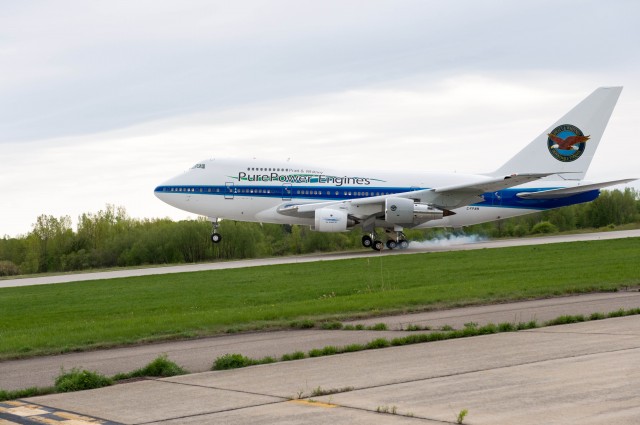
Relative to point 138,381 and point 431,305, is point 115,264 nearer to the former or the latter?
point 431,305

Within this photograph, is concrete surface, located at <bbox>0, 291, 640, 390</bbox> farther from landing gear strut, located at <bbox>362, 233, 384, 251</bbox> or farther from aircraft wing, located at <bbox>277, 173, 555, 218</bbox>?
landing gear strut, located at <bbox>362, 233, 384, 251</bbox>

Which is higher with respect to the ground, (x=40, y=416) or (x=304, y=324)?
(x=304, y=324)

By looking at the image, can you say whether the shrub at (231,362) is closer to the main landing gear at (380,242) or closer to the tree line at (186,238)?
the main landing gear at (380,242)

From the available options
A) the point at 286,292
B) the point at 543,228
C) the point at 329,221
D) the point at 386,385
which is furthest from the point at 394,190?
the point at 386,385

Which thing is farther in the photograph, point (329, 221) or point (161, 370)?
point (329, 221)

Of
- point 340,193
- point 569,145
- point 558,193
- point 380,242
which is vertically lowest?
point 380,242

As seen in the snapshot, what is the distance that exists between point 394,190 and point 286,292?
71.3 ft

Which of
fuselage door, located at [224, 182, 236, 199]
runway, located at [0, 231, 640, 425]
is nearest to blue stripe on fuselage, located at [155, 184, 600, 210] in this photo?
fuselage door, located at [224, 182, 236, 199]

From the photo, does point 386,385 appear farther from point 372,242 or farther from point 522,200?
point 522,200

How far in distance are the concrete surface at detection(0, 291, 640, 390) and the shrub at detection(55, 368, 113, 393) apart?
0.63m

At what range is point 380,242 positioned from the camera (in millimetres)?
44219

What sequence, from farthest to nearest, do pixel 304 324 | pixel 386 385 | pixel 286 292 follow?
pixel 286 292
pixel 304 324
pixel 386 385

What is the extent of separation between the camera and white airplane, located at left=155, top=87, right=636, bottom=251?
139 ft

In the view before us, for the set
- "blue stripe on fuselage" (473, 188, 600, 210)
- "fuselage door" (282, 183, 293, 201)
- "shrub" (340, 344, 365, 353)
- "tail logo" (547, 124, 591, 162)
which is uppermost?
"tail logo" (547, 124, 591, 162)
